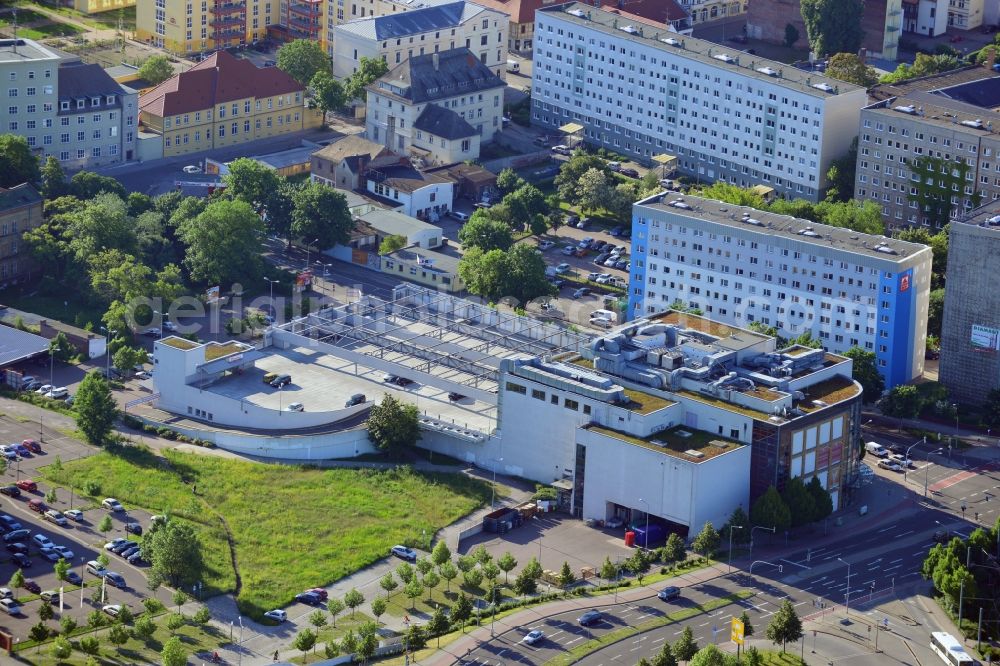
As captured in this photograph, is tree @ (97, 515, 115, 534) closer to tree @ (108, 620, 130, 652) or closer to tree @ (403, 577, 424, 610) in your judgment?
tree @ (108, 620, 130, 652)

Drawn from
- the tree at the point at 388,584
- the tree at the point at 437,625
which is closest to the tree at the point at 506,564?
the tree at the point at 388,584

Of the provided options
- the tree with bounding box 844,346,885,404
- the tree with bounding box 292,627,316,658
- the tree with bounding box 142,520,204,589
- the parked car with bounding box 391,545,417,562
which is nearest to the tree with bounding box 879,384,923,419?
the tree with bounding box 844,346,885,404

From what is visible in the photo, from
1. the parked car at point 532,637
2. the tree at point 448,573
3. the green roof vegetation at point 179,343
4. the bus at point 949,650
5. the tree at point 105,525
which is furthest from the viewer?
the green roof vegetation at point 179,343

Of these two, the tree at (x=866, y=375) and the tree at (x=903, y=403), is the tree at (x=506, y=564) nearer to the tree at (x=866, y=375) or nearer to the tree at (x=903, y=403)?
the tree at (x=866, y=375)

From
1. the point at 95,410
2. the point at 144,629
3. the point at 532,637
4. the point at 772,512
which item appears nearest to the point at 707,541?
the point at 772,512

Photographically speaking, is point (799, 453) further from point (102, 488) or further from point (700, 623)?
point (102, 488)
